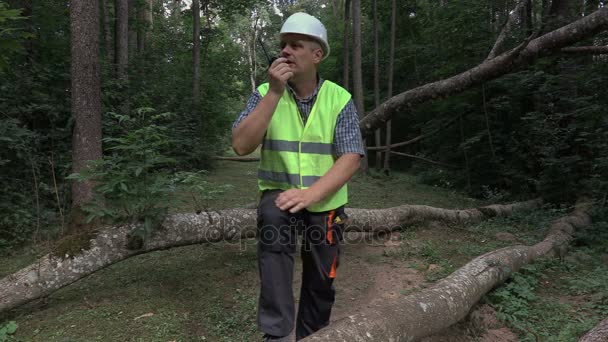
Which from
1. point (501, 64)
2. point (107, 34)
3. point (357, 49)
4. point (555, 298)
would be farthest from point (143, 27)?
point (555, 298)

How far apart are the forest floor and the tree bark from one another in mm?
1900

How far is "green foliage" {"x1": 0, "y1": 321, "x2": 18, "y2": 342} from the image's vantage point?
9.41ft

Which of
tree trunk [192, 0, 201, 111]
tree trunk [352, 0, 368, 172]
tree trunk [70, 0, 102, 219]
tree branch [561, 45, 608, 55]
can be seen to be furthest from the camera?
tree trunk [352, 0, 368, 172]

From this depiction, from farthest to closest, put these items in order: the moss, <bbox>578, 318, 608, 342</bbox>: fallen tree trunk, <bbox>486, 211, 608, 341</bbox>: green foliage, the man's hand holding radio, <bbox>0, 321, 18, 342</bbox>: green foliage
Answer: the moss, <bbox>486, 211, 608, 341</bbox>: green foliage, <bbox>0, 321, 18, 342</bbox>: green foliage, <bbox>578, 318, 608, 342</bbox>: fallen tree trunk, the man's hand holding radio

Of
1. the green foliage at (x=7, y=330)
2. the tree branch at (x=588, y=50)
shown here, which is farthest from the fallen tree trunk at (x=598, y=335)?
the green foliage at (x=7, y=330)

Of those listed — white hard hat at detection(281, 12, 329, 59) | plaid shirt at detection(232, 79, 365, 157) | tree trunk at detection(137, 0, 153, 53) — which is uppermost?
tree trunk at detection(137, 0, 153, 53)

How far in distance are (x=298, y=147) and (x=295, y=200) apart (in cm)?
34

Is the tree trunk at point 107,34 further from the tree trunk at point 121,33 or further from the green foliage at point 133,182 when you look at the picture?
the green foliage at point 133,182

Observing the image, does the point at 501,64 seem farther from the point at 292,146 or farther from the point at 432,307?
the point at 292,146

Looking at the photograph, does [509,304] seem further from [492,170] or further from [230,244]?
[492,170]

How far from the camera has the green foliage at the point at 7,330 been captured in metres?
2.87

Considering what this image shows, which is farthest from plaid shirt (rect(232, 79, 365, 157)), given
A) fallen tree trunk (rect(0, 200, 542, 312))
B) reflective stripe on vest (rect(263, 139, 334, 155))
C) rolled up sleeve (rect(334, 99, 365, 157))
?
fallen tree trunk (rect(0, 200, 542, 312))

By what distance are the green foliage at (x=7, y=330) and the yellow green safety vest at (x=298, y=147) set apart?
2.44 metres

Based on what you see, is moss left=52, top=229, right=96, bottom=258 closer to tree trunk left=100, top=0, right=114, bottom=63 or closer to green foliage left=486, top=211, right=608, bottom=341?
green foliage left=486, top=211, right=608, bottom=341
